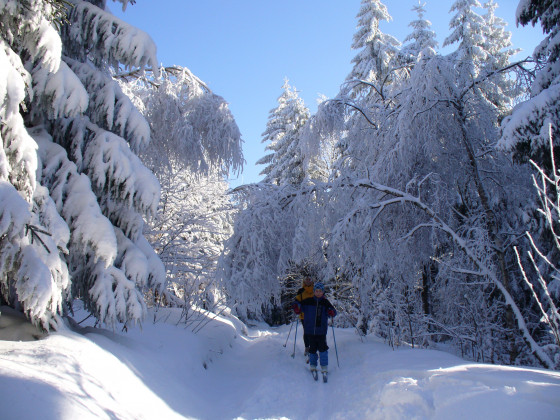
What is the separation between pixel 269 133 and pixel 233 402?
2215 cm

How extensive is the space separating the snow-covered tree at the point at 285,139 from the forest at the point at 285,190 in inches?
442

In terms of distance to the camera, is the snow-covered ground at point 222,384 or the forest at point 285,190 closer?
the snow-covered ground at point 222,384

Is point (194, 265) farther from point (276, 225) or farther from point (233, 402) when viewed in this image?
point (233, 402)

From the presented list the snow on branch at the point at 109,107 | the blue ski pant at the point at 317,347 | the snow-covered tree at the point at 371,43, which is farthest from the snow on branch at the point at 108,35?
the snow-covered tree at the point at 371,43

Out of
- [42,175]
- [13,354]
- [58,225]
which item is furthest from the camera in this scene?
[42,175]

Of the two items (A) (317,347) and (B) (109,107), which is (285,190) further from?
(B) (109,107)

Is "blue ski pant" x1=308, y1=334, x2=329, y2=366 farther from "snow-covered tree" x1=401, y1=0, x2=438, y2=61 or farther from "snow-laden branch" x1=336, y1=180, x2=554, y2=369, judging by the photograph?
"snow-covered tree" x1=401, y1=0, x2=438, y2=61

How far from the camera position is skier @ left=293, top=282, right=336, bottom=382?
20.1ft

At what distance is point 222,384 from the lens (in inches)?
221

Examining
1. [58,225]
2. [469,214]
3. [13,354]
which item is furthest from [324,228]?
[13,354]

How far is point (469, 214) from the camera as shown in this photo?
7.16 meters

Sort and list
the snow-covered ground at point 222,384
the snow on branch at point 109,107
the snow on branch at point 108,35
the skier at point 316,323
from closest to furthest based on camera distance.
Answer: the snow-covered ground at point 222,384 < the snow on branch at point 109,107 < the snow on branch at point 108,35 < the skier at point 316,323

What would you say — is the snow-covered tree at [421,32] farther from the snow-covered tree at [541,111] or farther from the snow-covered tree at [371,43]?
the snow-covered tree at [541,111]

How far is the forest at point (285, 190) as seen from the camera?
367cm
